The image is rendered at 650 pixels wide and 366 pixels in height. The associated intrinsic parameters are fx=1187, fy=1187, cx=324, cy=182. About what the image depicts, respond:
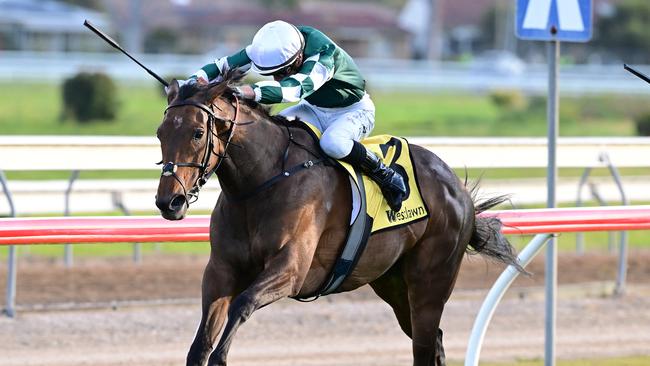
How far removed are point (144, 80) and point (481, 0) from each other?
43.0 m

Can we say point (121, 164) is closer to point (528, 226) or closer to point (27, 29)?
point (528, 226)

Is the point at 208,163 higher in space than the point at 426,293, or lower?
higher

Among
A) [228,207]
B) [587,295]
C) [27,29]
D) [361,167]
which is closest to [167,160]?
[228,207]

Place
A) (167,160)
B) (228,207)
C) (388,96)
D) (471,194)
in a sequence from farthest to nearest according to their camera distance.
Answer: (388,96) < (471,194) < (228,207) < (167,160)

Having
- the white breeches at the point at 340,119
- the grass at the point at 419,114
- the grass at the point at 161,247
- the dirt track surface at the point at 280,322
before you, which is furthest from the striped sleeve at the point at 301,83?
the grass at the point at 419,114

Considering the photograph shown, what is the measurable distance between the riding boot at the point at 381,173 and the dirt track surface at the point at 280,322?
117cm

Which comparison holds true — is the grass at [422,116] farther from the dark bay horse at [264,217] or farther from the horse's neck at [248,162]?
the horse's neck at [248,162]

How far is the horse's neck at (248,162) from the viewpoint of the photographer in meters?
4.74

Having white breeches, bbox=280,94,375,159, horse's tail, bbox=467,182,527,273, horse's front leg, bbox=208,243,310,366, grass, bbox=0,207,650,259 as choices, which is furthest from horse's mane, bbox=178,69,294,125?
grass, bbox=0,207,650,259

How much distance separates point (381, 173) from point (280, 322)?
2.89 m

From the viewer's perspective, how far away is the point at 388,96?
102 feet

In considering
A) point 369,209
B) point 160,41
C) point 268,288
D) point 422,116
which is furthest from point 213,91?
point 160,41

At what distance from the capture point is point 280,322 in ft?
25.7

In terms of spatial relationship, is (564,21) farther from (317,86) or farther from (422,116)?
(422,116)
